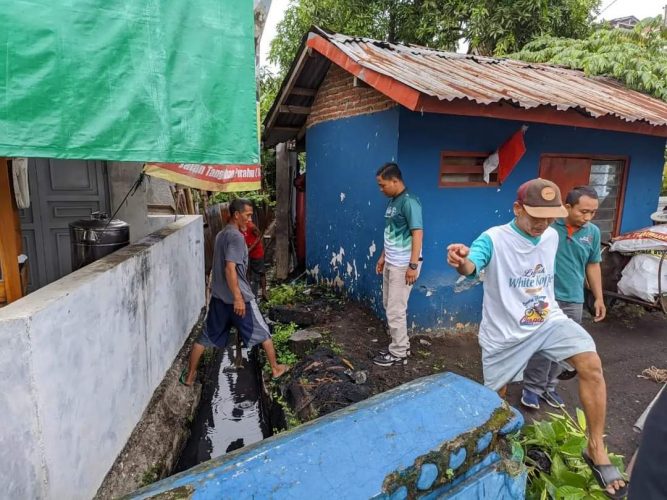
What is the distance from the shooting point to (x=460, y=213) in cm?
530

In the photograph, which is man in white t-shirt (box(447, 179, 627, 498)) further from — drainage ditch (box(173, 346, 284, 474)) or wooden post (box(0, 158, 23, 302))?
wooden post (box(0, 158, 23, 302))

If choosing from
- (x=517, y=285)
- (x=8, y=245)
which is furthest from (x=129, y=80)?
(x=517, y=285)

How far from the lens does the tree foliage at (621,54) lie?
7.52 m

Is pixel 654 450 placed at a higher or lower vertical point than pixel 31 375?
higher

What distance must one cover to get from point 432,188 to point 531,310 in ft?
8.30

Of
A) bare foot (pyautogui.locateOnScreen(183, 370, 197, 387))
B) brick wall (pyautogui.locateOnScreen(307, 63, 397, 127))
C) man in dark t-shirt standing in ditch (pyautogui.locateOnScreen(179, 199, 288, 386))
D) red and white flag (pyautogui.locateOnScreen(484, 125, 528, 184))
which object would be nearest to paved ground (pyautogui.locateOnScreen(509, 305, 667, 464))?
red and white flag (pyautogui.locateOnScreen(484, 125, 528, 184))

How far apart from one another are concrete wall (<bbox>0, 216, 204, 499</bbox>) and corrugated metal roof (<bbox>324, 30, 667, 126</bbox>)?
10.1 feet

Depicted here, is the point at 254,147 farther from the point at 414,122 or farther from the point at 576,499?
the point at 576,499

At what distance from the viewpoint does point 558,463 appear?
2615 millimetres

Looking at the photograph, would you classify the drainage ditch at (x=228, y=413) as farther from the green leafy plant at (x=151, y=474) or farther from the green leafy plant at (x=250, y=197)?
the green leafy plant at (x=250, y=197)

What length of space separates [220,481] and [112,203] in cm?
509

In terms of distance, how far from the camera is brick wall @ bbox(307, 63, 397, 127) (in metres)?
5.37

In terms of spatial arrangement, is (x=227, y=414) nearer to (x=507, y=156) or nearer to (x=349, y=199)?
(x=349, y=199)

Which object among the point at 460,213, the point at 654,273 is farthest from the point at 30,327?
the point at 654,273
